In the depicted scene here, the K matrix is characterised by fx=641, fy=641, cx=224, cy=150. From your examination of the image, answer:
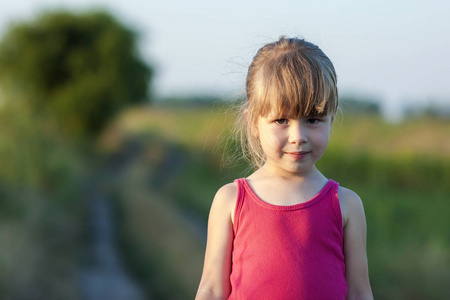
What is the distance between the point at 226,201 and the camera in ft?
6.21

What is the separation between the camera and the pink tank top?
5.83 ft

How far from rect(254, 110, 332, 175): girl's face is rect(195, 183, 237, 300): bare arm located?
0.61 ft

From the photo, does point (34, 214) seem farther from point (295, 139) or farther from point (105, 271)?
point (295, 139)

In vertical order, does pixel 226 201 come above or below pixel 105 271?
above

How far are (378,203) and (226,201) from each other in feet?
35.0

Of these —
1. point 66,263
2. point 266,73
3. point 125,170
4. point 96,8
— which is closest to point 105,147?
point 125,170

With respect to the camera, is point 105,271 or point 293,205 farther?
point 105,271

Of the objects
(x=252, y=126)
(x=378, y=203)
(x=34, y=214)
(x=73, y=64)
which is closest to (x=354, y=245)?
(x=252, y=126)

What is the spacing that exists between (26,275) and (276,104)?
699cm

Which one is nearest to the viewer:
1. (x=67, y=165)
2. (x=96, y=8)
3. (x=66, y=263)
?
(x=66, y=263)

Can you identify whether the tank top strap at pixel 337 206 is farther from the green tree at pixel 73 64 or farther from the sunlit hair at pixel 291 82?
the green tree at pixel 73 64

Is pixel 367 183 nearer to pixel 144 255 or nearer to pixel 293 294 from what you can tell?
pixel 144 255

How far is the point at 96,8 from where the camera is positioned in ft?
98.6

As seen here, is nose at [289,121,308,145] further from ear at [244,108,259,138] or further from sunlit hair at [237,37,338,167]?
ear at [244,108,259,138]
